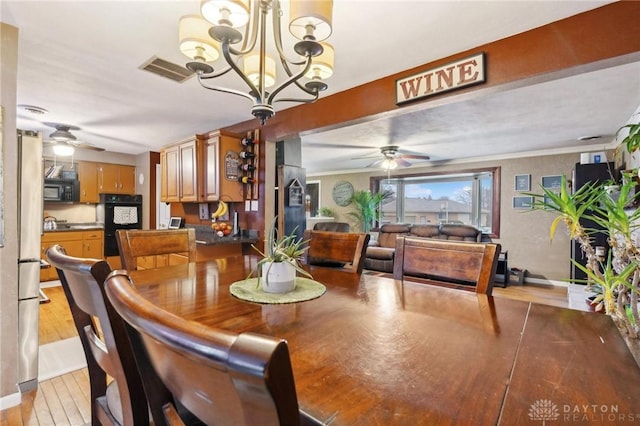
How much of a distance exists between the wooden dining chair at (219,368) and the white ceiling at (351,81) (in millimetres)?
1841

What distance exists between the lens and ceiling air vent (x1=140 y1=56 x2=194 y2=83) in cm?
232

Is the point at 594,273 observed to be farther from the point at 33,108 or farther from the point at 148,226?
the point at 148,226

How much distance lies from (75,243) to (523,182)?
25.4ft

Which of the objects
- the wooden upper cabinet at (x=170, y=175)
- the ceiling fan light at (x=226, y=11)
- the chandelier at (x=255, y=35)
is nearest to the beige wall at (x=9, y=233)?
the chandelier at (x=255, y=35)

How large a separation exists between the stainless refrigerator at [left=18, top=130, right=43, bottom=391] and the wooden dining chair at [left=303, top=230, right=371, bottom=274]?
1.77 meters

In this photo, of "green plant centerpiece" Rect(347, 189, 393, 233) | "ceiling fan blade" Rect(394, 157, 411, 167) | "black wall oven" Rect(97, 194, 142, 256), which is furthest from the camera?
"green plant centerpiece" Rect(347, 189, 393, 233)

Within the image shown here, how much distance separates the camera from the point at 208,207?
4.50 metres

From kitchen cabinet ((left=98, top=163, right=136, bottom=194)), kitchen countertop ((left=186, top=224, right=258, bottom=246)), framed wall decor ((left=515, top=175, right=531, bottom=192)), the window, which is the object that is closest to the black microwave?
kitchen cabinet ((left=98, top=163, right=136, bottom=194))

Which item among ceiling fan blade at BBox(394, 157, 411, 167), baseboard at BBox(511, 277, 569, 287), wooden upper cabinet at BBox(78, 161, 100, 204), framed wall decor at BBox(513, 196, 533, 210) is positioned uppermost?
ceiling fan blade at BBox(394, 157, 411, 167)

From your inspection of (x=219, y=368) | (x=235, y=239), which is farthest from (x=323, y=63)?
(x=235, y=239)

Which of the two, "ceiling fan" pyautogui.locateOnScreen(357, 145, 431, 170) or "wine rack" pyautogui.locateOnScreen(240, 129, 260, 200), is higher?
"ceiling fan" pyautogui.locateOnScreen(357, 145, 431, 170)

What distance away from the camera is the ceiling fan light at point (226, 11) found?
115 centimetres

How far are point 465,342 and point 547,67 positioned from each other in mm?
1883

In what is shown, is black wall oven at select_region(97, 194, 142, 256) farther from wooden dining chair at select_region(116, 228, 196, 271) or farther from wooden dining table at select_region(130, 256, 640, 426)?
wooden dining table at select_region(130, 256, 640, 426)
